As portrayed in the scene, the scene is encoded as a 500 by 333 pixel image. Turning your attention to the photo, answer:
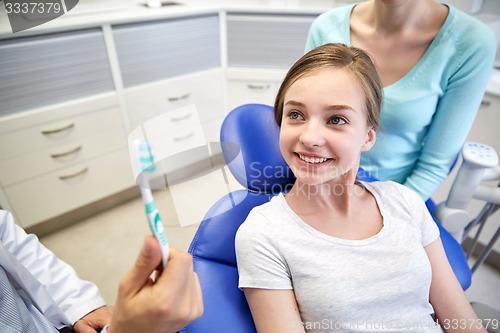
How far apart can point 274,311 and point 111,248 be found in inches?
60.9

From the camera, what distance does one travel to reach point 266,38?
221cm

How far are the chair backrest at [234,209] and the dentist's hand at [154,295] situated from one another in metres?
0.30

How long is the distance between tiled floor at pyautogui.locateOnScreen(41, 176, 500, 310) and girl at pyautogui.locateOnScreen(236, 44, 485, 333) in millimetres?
689

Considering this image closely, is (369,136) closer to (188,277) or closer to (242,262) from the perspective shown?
(242,262)

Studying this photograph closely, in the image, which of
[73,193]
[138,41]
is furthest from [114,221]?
[138,41]

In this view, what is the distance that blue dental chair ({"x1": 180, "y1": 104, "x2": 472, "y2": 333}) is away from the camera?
0.77 metres

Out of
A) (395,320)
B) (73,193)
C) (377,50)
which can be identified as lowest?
(73,193)

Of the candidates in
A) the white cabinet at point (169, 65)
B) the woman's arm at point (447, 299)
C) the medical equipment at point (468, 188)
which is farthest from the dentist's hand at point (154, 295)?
the white cabinet at point (169, 65)

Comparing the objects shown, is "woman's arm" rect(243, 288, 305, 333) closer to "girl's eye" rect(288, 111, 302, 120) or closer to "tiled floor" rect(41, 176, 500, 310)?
"girl's eye" rect(288, 111, 302, 120)

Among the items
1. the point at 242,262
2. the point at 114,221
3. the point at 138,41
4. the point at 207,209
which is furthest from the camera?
the point at 114,221

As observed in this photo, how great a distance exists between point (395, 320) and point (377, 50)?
33.1 inches

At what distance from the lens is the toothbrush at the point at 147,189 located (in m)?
0.39

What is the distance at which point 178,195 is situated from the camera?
33.1 inches

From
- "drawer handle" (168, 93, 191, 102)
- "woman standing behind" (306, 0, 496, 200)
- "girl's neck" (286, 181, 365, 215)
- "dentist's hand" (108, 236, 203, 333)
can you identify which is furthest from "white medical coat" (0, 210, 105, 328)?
"drawer handle" (168, 93, 191, 102)
